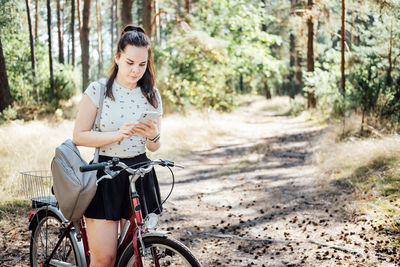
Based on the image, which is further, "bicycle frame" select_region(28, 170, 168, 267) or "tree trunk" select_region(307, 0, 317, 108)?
"tree trunk" select_region(307, 0, 317, 108)

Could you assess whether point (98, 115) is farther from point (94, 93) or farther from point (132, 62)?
point (132, 62)

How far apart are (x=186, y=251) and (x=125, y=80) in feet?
3.66

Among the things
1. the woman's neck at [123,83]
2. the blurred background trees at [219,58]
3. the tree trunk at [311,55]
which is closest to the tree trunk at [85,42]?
the blurred background trees at [219,58]

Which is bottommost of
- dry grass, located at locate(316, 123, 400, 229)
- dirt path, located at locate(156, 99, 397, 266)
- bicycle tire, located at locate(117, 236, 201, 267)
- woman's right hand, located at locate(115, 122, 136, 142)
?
dirt path, located at locate(156, 99, 397, 266)

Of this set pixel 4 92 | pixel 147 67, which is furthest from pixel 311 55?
pixel 147 67

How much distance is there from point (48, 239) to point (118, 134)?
1479mm

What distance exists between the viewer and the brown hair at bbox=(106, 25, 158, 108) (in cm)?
237

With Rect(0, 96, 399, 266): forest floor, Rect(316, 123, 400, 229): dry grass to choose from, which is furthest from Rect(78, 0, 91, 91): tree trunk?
Rect(316, 123, 400, 229): dry grass

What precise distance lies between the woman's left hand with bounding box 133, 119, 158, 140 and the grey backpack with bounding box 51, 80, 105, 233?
39 centimetres

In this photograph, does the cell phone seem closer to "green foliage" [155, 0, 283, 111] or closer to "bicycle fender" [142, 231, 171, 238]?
"bicycle fender" [142, 231, 171, 238]

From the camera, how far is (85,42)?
1608cm

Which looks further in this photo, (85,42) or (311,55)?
(311,55)

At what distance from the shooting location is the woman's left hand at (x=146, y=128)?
7.31ft

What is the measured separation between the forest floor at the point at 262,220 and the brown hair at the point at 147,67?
2.17 metres
